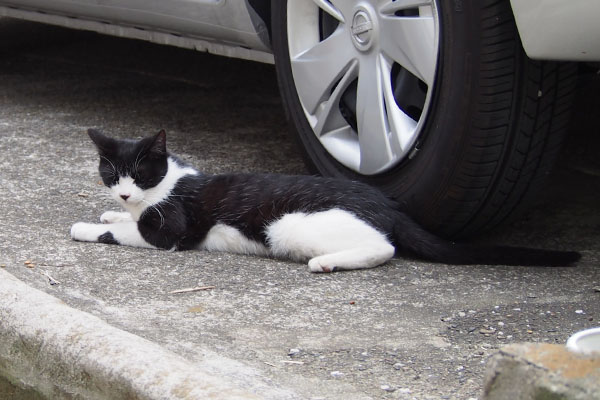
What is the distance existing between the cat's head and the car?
2.08 feet

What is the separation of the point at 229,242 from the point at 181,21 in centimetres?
124

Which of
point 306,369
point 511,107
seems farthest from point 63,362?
point 511,107

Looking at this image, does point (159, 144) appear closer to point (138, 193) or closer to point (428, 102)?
point (138, 193)

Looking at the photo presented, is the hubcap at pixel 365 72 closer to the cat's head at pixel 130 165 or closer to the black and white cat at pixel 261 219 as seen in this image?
the black and white cat at pixel 261 219

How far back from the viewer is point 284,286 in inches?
124

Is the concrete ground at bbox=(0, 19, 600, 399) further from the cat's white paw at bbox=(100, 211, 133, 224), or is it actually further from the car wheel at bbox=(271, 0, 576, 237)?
the car wheel at bbox=(271, 0, 576, 237)

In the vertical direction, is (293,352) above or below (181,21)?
below

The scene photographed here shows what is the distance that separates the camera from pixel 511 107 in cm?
310

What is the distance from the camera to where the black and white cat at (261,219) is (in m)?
3.35

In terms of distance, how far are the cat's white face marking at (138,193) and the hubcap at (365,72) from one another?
0.62 metres

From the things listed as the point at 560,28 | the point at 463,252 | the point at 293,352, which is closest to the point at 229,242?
the point at 463,252

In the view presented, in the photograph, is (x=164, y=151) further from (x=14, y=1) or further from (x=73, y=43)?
(x=73, y=43)

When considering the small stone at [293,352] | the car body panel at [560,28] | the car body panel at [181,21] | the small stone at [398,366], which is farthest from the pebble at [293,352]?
the car body panel at [181,21]

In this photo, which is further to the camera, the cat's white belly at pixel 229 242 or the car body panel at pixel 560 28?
the cat's white belly at pixel 229 242
